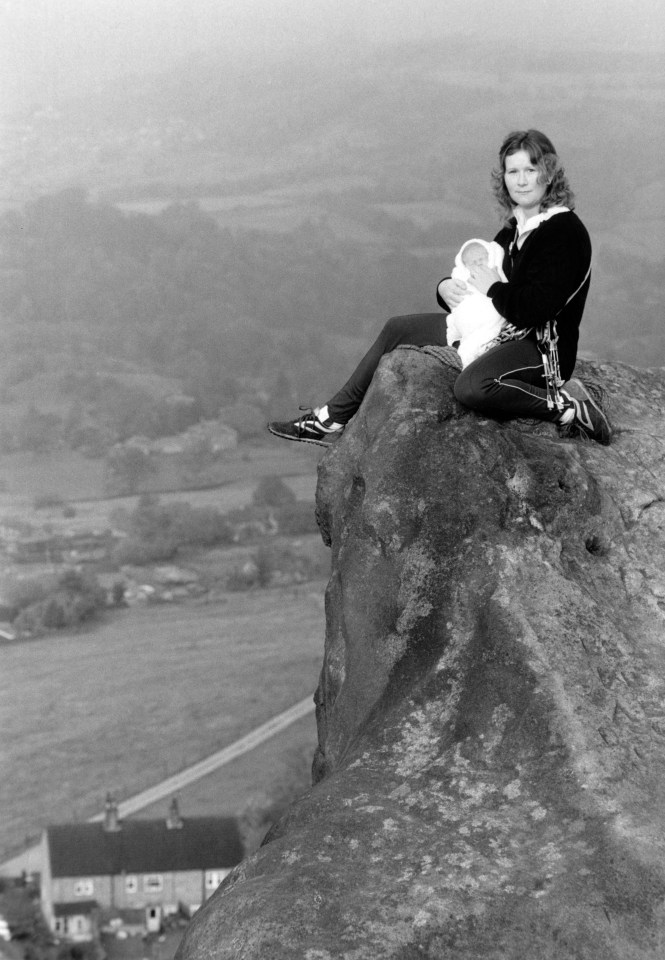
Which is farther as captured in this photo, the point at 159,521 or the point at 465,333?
the point at 159,521

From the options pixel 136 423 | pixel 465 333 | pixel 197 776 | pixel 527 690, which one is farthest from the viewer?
pixel 136 423

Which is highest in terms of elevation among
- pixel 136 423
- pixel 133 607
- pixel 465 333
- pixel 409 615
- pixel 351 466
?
pixel 465 333

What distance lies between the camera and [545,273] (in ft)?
20.8

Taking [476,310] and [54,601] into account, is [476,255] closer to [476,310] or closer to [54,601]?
[476,310]

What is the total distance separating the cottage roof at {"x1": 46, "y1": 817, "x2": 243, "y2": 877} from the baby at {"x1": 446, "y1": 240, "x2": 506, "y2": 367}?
Answer: 74.0ft

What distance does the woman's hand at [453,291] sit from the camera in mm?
6758

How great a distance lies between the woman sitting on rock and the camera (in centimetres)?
636

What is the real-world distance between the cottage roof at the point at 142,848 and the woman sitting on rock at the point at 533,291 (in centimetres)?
2262

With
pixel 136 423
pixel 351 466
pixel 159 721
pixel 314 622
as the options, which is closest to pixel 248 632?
pixel 314 622

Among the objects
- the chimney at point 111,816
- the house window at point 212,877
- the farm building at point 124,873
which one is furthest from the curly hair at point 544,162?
the chimney at point 111,816

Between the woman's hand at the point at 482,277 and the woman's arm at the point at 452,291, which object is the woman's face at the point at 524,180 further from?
the woman's arm at the point at 452,291

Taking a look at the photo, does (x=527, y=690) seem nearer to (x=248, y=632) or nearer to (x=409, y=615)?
(x=409, y=615)

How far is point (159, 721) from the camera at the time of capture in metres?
34.7

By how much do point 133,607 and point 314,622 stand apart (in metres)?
5.59
